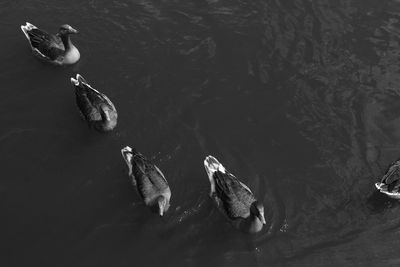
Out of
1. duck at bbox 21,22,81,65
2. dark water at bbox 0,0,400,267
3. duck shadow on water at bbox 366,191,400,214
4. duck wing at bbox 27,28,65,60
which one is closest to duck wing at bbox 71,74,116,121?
dark water at bbox 0,0,400,267

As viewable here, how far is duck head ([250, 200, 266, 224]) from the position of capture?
1102cm

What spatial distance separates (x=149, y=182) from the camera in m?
11.8

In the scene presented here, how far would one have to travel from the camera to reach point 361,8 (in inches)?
671

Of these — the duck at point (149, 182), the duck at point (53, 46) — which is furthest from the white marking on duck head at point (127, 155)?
the duck at point (53, 46)

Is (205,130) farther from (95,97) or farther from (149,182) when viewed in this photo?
(95,97)

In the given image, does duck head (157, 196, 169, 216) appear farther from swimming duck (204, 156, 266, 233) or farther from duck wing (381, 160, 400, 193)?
duck wing (381, 160, 400, 193)

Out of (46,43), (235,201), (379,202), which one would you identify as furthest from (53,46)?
(379,202)

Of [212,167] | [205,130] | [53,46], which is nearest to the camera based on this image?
[212,167]

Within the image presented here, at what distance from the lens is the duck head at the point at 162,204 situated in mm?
11297

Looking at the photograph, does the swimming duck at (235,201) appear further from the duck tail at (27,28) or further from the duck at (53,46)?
the duck tail at (27,28)

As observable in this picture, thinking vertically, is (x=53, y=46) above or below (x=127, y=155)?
above

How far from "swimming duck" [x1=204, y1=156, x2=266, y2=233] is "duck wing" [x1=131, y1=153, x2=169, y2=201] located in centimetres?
119

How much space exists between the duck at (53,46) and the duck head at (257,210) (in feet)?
23.5

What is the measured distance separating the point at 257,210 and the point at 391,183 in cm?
339
